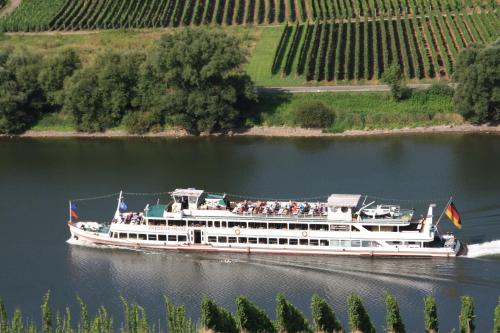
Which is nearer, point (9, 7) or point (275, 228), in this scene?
point (275, 228)

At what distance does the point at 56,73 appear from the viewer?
7994cm

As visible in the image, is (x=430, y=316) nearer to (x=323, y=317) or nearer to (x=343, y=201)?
(x=323, y=317)

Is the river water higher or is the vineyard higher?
the vineyard

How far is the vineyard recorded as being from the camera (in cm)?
9594

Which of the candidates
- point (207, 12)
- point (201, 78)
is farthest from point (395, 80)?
point (207, 12)

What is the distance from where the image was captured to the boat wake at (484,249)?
4790cm

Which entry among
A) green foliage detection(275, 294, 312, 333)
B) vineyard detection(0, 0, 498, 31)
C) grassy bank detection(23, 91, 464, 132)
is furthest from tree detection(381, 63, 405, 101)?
green foliage detection(275, 294, 312, 333)

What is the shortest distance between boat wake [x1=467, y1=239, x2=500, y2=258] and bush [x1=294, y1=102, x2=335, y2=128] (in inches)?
1063

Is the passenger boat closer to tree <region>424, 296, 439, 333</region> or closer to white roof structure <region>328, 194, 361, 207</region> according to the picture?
white roof structure <region>328, 194, 361, 207</region>

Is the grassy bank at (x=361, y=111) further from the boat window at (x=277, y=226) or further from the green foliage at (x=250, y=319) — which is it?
the green foliage at (x=250, y=319)

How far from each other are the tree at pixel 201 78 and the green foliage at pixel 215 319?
38.5 metres

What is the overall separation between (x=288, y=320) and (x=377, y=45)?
54301 millimetres

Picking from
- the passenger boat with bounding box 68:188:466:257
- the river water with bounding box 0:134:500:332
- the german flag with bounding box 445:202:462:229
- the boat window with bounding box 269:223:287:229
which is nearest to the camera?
the river water with bounding box 0:134:500:332

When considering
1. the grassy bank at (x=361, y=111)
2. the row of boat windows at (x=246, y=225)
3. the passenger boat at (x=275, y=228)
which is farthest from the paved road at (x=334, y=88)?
the row of boat windows at (x=246, y=225)
